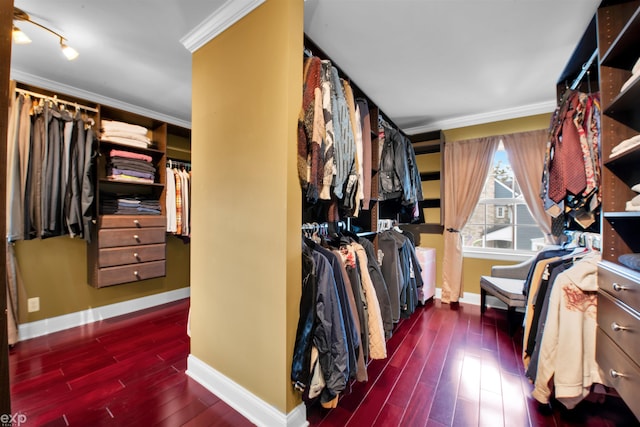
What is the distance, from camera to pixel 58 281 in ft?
8.23

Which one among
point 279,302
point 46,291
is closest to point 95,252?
point 46,291

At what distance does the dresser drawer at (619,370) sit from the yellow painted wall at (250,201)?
54.5 inches

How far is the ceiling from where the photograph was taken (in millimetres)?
1564

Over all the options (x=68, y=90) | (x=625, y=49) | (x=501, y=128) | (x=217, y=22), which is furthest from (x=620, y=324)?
(x=68, y=90)

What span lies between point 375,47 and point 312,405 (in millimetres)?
2495

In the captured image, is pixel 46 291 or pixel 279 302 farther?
pixel 46 291

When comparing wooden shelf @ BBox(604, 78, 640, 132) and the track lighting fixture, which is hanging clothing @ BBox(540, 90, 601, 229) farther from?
the track lighting fixture

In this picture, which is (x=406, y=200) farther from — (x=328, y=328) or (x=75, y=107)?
(x=75, y=107)

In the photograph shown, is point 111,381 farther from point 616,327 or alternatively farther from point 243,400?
point 616,327

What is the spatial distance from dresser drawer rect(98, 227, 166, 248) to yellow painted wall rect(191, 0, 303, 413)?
1.30m

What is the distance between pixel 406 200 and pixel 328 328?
1.71 m

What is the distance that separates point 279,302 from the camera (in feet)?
4.22

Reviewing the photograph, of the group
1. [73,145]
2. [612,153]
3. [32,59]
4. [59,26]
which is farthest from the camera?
[73,145]

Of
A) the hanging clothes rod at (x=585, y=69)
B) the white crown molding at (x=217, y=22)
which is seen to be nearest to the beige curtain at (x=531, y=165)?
the hanging clothes rod at (x=585, y=69)
